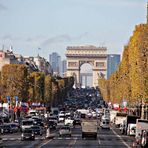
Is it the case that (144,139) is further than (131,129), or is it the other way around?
(131,129)

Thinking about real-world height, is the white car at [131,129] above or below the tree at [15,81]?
below

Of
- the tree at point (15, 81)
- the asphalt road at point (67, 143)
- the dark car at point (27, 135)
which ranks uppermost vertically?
the tree at point (15, 81)

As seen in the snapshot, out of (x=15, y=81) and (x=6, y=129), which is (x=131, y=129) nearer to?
(x=6, y=129)

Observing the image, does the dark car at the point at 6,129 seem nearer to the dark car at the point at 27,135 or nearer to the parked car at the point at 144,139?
the dark car at the point at 27,135

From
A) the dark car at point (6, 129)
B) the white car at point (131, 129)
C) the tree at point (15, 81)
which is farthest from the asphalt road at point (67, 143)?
the tree at point (15, 81)

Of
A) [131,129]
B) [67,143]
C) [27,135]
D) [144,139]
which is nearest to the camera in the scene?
[144,139]

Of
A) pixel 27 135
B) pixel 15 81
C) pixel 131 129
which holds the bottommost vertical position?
pixel 27 135

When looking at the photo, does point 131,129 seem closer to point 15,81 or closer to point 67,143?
point 67,143

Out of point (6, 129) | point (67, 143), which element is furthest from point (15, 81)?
point (67, 143)

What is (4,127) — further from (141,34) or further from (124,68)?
(124,68)

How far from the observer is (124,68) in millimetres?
174250

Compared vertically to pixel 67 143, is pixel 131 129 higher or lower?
higher

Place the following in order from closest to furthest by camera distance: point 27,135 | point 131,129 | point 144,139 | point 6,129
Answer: point 144,139, point 27,135, point 131,129, point 6,129

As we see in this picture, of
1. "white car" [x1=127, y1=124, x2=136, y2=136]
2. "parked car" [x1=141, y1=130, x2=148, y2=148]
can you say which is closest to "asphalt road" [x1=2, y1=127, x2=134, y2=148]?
"parked car" [x1=141, y1=130, x2=148, y2=148]
